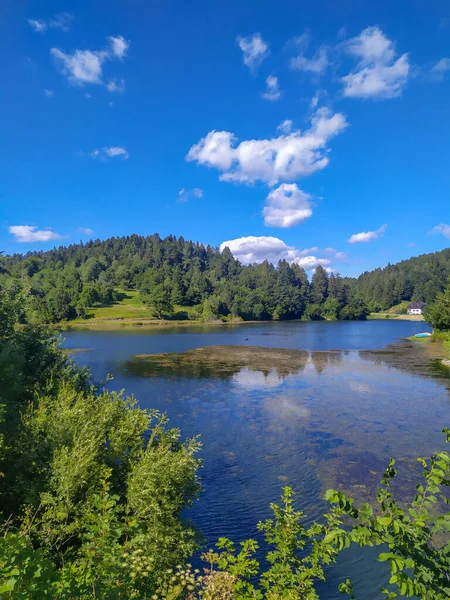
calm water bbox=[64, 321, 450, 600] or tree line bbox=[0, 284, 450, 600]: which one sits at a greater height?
tree line bbox=[0, 284, 450, 600]

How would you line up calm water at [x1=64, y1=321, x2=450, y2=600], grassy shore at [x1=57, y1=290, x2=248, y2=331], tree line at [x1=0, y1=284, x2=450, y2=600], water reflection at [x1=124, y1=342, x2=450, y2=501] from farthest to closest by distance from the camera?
1. grassy shore at [x1=57, y1=290, x2=248, y2=331]
2. water reflection at [x1=124, y1=342, x2=450, y2=501]
3. calm water at [x1=64, y1=321, x2=450, y2=600]
4. tree line at [x1=0, y1=284, x2=450, y2=600]

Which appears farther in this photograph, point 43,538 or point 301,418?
point 301,418

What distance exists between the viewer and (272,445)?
86.4 feet

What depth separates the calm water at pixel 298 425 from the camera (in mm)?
18688

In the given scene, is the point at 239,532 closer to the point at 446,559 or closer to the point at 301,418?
the point at 446,559

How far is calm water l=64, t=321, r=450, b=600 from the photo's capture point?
1869cm

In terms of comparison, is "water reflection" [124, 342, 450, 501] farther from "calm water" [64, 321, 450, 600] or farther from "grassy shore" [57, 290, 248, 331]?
"grassy shore" [57, 290, 248, 331]

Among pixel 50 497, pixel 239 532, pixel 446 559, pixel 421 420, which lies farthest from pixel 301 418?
pixel 446 559

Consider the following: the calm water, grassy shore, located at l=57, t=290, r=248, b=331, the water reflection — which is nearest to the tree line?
the calm water

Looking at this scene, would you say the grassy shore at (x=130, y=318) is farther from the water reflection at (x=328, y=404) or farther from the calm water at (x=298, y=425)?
the calm water at (x=298, y=425)

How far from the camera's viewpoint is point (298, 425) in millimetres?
30531

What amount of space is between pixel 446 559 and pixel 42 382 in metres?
22.0

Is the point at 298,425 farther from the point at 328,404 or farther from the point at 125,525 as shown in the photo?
the point at 125,525

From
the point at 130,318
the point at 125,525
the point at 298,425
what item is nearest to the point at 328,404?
the point at 298,425
